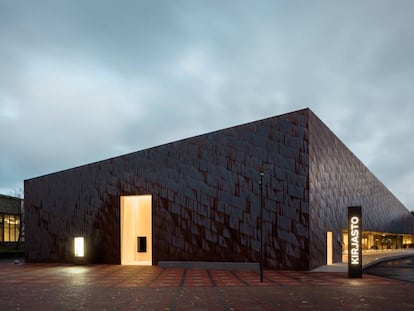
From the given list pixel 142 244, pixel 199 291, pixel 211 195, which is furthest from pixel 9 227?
pixel 199 291

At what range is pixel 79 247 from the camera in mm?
28453

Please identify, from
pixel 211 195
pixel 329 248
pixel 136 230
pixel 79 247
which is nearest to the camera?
pixel 211 195

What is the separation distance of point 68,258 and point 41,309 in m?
18.6

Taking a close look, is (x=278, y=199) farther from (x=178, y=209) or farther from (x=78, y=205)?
(x=78, y=205)

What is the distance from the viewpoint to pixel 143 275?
21.6 m

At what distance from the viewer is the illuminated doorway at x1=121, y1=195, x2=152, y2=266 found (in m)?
28.6

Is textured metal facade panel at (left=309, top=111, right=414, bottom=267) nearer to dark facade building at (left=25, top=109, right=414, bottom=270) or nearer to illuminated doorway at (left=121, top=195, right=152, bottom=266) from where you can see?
dark facade building at (left=25, top=109, right=414, bottom=270)

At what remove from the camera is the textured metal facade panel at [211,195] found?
963 inches

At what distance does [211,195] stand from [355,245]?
887 cm

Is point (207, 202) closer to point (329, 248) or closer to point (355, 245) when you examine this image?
point (329, 248)

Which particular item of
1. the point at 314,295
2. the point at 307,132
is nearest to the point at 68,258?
the point at 307,132

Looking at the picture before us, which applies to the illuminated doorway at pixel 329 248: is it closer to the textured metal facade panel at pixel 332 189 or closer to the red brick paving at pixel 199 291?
the textured metal facade panel at pixel 332 189

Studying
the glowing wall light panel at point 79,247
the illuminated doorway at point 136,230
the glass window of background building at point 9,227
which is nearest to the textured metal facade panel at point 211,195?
the illuminated doorway at point 136,230

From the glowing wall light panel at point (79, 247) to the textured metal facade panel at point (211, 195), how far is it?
75 cm
